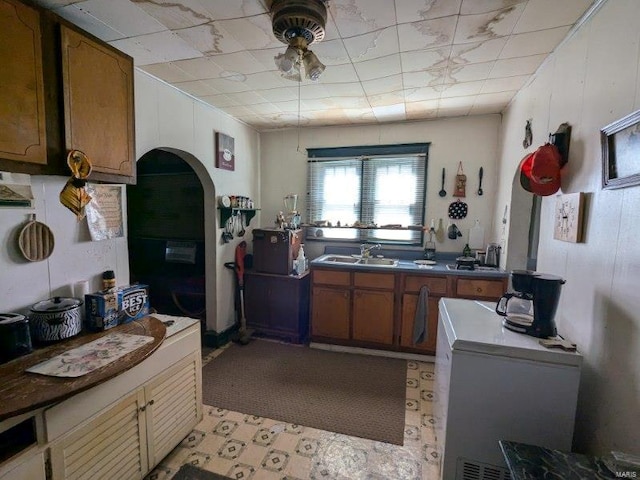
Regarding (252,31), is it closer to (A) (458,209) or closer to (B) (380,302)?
(B) (380,302)

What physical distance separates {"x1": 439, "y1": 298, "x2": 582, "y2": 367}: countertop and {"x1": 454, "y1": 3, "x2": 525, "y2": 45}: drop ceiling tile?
154 cm

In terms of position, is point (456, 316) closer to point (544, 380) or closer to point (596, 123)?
point (544, 380)

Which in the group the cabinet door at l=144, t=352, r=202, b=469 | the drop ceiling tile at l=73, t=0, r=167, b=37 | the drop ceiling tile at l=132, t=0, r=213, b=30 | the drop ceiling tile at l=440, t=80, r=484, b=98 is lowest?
the cabinet door at l=144, t=352, r=202, b=469

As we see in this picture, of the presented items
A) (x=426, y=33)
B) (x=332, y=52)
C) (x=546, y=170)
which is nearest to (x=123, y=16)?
(x=332, y=52)

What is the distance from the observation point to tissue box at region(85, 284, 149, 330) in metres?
1.60

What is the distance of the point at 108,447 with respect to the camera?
132cm

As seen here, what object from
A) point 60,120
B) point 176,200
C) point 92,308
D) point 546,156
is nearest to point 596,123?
point 546,156

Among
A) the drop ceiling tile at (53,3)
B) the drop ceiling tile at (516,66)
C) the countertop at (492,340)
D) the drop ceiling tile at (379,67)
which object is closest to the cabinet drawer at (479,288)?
the countertop at (492,340)

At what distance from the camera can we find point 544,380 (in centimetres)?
122

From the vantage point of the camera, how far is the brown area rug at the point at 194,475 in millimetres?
1605

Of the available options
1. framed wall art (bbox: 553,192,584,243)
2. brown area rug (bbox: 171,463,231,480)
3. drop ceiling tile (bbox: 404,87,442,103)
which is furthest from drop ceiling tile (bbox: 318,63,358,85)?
brown area rug (bbox: 171,463,231,480)

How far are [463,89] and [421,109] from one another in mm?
536

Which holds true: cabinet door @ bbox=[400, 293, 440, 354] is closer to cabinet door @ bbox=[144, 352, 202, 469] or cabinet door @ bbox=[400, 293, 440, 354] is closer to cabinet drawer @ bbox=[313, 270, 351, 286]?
cabinet drawer @ bbox=[313, 270, 351, 286]

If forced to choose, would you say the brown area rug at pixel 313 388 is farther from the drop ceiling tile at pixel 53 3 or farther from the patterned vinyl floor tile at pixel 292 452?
the drop ceiling tile at pixel 53 3
